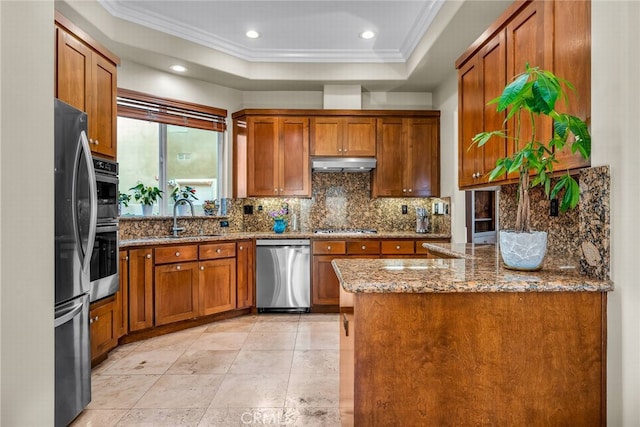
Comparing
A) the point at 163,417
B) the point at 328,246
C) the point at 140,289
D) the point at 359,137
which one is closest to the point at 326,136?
the point at 359,137

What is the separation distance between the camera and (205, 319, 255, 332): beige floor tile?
3746 mm

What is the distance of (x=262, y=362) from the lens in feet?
9.63

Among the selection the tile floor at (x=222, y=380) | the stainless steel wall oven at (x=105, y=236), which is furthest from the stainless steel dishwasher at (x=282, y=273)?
the stainless steel wall oven at (x=105, y=236)

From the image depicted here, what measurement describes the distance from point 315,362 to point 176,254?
176 cm

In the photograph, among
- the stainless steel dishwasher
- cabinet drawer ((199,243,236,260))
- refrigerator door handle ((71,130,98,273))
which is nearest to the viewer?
refrigerator door handle ((71,130,98,273))

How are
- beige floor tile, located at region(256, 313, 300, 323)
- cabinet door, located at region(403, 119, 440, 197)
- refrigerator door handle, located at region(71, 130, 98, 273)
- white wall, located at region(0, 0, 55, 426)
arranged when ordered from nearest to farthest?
white wall, located at region(0, 0, 55, 426)
refrigerator door handle, located at region(71, 130, 98, 273)
beige floor tile, located at region(256, 313, 300, 323)
cabinet door, located at region(403, 119, 440, 197)

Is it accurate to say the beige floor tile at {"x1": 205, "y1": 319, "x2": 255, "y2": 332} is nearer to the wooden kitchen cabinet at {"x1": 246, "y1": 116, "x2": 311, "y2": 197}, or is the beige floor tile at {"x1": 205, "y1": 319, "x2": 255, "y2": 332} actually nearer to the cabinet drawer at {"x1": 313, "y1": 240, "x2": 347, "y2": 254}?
the cabinet drawer at {"x1": 313, "y1": 240, "x2": 347, "y2": 254}

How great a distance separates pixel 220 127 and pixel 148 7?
5.03ft

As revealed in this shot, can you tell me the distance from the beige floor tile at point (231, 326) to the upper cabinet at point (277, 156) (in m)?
1.53

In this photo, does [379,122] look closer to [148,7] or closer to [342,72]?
[342,72]

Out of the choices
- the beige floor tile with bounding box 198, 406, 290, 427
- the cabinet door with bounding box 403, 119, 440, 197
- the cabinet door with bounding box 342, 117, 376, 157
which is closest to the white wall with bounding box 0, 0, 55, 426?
the beige floor tile with bounding box 198, 406, 290, 427

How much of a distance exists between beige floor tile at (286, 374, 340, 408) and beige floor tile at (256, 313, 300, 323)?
1.44 m

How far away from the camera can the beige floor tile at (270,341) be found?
128 inches

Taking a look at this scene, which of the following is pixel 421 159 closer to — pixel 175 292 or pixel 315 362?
pixel 315 362
